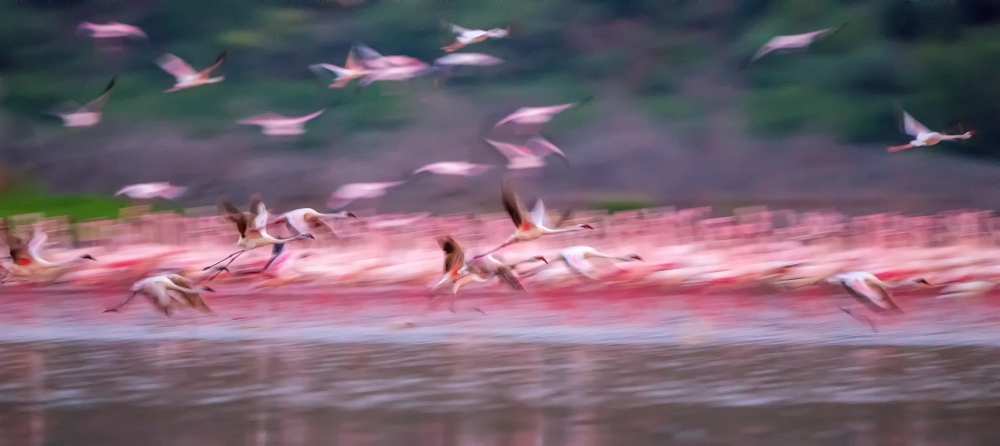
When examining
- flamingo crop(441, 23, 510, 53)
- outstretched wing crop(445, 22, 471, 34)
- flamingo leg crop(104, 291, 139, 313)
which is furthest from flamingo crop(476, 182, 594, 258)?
outstretched wing crop(445, 22, 471, 34)

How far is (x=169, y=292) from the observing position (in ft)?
39.8

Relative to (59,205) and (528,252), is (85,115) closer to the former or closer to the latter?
(59,205)

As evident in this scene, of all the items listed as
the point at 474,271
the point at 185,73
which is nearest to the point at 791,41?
the point at 474,271

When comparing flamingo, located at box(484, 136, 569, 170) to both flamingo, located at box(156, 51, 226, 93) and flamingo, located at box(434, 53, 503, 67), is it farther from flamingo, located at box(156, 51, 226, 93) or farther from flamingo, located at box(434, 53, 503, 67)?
flamingo, located at box(156, 51, 226, 93)

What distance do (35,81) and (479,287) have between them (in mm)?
9566

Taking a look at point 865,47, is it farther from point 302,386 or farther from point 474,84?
point 302,386

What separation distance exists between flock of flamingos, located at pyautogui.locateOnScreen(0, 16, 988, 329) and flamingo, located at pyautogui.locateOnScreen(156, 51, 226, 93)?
0.18ft

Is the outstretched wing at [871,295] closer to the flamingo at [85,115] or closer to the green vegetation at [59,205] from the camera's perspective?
the green vegetation at [59,205]

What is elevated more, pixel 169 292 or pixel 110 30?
pixel 110 30

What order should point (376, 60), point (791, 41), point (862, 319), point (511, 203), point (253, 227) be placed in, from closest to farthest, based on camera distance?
point (511, 203) → point (862, 319) → point (253, 227) → point (791, 41) → point (376, 60)

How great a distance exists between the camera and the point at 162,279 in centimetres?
1205

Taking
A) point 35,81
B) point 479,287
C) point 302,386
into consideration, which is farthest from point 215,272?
point 35,81

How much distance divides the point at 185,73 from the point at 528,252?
4.73 m

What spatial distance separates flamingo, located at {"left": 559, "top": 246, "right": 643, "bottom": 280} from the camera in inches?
481
